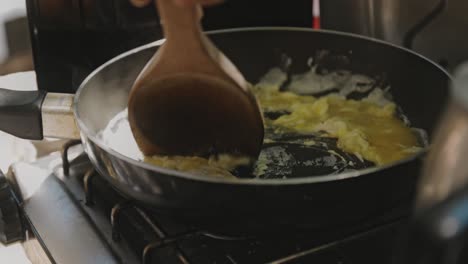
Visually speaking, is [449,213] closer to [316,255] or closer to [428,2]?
[316,255]

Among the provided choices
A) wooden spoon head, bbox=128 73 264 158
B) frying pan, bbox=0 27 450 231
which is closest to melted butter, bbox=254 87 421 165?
frying pan, bbox=0 27 450 231

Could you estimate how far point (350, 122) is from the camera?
91cm

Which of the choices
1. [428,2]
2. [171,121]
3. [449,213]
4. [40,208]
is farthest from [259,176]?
[449,213]

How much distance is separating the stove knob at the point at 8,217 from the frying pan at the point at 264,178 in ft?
0.23

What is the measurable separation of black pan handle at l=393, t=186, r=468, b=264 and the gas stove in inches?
10.9

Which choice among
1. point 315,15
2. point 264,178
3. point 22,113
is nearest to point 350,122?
point 264,178

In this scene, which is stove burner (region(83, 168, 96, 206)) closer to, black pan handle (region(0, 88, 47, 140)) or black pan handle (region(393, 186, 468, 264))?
black pan handle (region(0, 88, 47, 140))

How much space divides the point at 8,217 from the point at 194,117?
0.26 metres

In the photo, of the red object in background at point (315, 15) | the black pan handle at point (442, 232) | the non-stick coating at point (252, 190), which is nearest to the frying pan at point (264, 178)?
the non-stick coating at point (252, 190)

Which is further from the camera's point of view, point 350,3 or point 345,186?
point 350,3

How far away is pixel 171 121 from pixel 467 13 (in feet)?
1.37

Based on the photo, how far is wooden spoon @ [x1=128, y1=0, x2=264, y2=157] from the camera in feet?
2.28

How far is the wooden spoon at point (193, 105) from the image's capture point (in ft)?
2.28

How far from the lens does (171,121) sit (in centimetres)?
73
